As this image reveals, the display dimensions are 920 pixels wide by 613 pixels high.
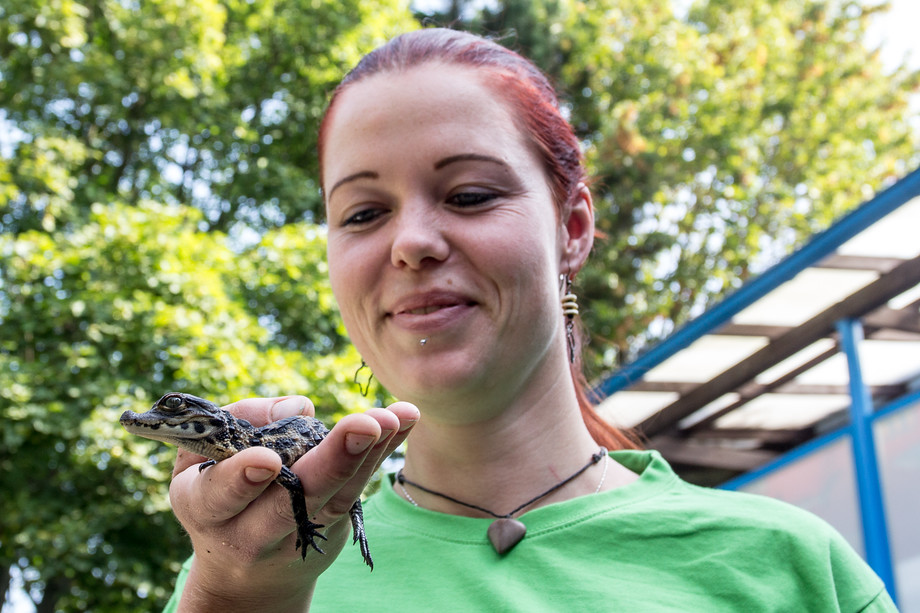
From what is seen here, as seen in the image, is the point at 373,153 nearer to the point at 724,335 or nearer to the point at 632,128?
the point at 724,335

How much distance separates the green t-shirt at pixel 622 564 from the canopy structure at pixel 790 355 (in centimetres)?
317

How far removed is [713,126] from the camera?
64.7 ft

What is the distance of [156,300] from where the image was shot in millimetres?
11617

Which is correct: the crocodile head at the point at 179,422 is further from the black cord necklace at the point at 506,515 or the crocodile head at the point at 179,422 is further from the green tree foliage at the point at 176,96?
the green tree foliage at the point at 176,96

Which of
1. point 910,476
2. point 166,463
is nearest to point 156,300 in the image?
point 166,463

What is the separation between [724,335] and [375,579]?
586cm

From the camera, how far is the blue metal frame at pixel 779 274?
19.4ft

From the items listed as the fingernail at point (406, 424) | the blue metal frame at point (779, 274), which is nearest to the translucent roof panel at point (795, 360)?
the blue metal frame at point (779, 274)

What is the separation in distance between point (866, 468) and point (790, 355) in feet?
4.72

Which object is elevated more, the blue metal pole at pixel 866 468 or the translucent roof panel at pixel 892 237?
the translucent roof panel at pixel 892 237

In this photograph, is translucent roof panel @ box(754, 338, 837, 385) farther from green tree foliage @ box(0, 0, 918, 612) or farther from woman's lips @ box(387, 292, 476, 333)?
woman's lips @ box(387, 292, 476, 333)

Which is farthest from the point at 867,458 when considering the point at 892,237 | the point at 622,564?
the point at 622,564

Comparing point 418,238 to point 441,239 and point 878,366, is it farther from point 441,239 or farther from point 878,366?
point 878,366

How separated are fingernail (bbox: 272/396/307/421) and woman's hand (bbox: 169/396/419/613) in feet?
0.70
